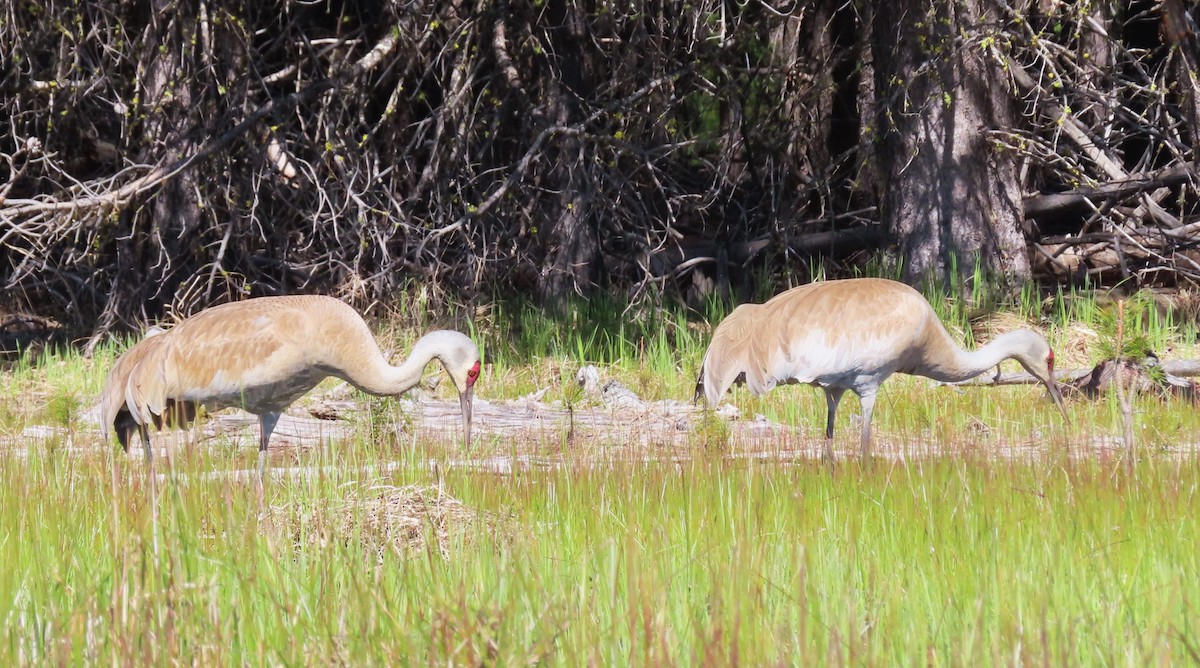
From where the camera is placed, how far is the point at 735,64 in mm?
10461

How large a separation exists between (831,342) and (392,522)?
294 cm

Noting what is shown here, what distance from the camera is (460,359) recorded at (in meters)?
7.06

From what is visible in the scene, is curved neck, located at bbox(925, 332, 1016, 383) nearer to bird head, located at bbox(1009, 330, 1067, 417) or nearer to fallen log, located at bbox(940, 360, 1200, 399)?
bird head, located at bbox(1009, 330, 1067, 417)

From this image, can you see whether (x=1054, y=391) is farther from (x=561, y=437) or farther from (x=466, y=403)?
(x=466, y=403)

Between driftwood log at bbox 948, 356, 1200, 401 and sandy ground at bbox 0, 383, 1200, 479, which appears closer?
sandy ground at bbox 0, 383, 1200, 479

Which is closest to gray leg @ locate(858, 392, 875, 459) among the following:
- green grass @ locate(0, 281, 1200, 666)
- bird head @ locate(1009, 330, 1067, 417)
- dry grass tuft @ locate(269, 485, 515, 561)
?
green grass @ locate(0, 281, 1200, 666)

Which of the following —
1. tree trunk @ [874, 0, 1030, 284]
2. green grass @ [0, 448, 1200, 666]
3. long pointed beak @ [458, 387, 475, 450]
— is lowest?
green grass @ [0, 448, 1200, 666]

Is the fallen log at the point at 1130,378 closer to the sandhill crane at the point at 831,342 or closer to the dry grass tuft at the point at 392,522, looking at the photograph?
the sandhill crane at the point at 831,342

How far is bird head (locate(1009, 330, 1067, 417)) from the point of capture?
7.29 meters

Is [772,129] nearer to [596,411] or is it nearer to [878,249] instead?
[878,249]

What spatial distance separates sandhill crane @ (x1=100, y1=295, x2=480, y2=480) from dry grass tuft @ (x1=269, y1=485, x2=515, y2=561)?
1.80 metres

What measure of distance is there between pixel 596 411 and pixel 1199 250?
585cm

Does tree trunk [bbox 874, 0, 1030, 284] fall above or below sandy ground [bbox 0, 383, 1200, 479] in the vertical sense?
above

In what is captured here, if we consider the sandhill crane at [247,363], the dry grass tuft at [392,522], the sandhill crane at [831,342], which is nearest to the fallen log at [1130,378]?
the sandhill crane at [831,342]
